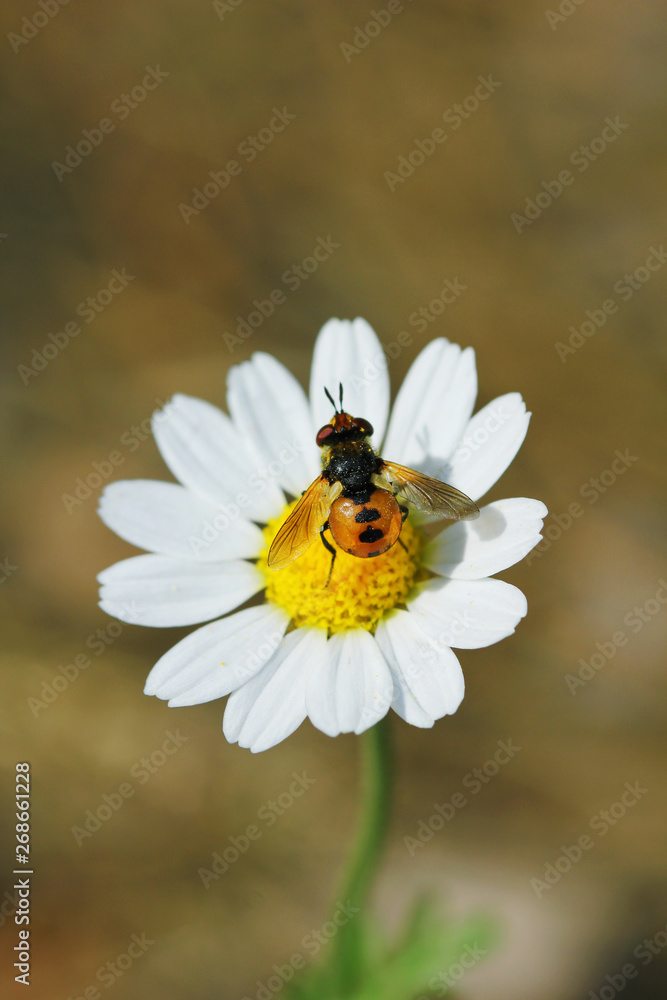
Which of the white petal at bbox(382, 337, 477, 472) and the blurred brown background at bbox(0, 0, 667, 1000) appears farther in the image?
the blurred brown background at bbox(0, 0, 667, 1000)

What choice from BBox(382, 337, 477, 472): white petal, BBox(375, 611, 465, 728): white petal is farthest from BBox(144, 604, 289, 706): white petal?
BBox(382, 337, 477, 472): white petal

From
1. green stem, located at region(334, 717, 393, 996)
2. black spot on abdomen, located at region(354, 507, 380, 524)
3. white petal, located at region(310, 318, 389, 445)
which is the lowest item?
green stem, located at region(334, 717, 393, 996)

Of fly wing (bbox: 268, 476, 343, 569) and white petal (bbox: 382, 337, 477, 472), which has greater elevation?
white petal (bbox: 382, 337, 477, 472)

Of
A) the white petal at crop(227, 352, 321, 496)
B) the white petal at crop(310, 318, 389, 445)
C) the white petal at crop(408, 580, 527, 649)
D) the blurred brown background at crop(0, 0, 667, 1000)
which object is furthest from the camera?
the blurred brown background at crop(0, 0, 667, 1000)

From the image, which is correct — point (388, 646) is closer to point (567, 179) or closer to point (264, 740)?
point (264, 740)

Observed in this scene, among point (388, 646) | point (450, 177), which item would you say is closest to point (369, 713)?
point (388, 646)

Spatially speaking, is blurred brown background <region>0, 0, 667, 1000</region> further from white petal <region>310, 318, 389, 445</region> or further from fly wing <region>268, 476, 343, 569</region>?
fly wing <region>268, 476, 343, 569</region>

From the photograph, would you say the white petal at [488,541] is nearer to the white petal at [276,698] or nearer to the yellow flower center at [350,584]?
the yellow flower center at [350,584]

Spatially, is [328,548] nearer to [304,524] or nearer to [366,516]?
[304,524]

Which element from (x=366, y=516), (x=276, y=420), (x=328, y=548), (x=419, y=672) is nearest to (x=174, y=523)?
(x=276, y=420)
